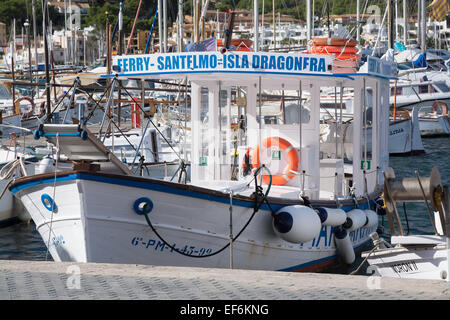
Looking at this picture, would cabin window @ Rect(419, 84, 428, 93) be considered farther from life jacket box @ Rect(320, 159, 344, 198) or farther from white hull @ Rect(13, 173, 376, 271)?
white hull @ Rect(13, 173, 376, 271)

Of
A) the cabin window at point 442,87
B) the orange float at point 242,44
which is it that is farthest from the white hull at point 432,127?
the orange float at point 242,44

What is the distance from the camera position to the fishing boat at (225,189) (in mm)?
9078

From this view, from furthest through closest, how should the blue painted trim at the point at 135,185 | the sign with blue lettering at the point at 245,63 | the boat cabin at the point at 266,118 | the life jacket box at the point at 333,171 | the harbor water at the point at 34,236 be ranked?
the harbor water at the point at 34,236 < the life jacket box at the point at 333,171 < the boat cabin at the point at 266,118 < the sign with blue lettering at the point at 245,63 < the blue painted trim at the point at 135,185

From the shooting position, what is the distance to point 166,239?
952cm

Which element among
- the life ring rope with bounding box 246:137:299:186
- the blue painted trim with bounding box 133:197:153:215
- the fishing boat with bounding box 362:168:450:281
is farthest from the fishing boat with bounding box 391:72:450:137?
the blue painted trim with bounding box 133:197:153:215

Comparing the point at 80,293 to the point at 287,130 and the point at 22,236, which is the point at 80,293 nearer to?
the point at 287,130

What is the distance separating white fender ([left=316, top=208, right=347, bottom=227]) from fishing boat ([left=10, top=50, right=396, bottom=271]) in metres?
0.02

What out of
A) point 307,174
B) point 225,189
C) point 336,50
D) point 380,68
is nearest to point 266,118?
point 307,174

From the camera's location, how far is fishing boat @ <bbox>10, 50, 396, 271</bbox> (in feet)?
29.8

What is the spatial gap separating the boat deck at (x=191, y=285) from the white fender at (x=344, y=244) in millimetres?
4535

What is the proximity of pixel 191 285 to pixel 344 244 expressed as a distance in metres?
5.17

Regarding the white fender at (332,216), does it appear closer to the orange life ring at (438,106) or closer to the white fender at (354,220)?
the white fender at (354,220)

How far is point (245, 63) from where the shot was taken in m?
10.2
